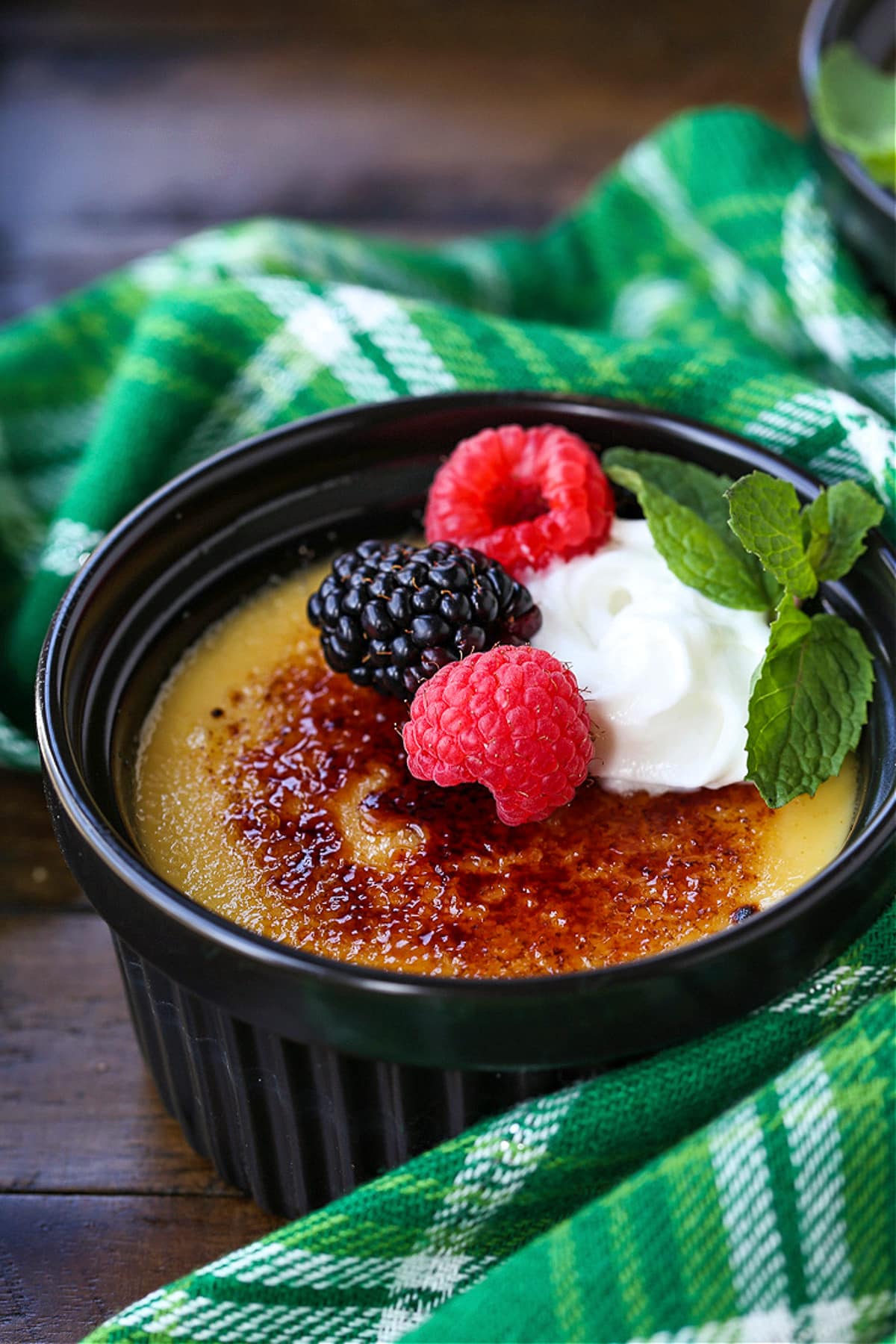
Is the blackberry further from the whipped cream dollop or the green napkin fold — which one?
the green napkin fold

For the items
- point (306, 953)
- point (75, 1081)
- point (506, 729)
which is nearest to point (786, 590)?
point (506, 729)

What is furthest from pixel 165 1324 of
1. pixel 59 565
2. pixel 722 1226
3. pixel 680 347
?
pixel 680 347

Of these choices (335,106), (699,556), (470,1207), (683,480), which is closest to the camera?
(470,1207)

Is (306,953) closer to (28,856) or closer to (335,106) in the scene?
(28,856)

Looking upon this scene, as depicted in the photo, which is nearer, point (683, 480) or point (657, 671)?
point (657, 671)

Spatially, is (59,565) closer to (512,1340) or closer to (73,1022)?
(73,1022)

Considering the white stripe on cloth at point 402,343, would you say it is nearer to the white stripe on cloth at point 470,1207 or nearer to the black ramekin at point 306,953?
the black ramekin at point 306,953
